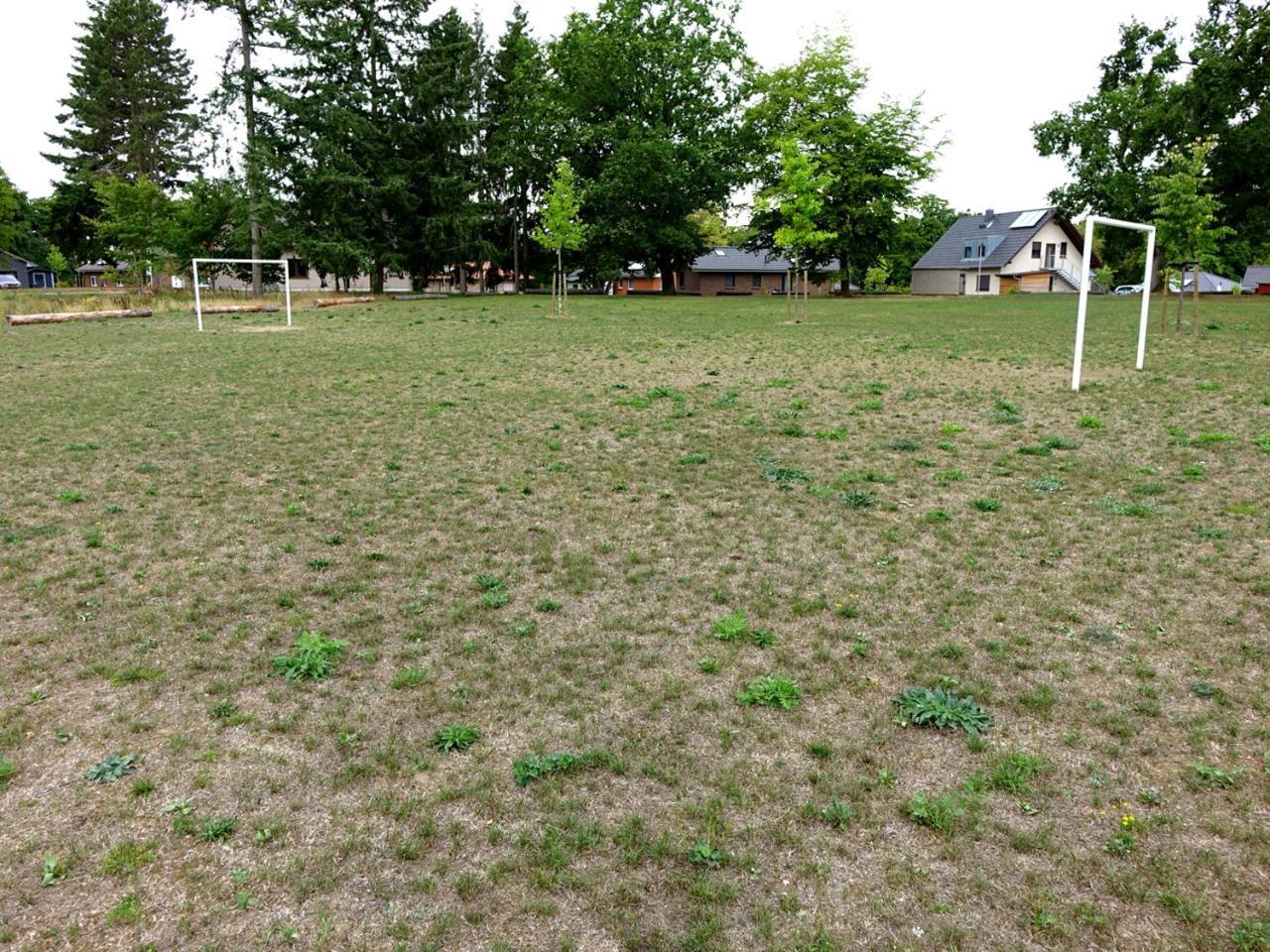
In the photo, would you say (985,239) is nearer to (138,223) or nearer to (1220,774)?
(138,223)

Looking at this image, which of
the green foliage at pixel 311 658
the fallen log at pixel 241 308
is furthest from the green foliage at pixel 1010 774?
the fallen log at pixel 241 308

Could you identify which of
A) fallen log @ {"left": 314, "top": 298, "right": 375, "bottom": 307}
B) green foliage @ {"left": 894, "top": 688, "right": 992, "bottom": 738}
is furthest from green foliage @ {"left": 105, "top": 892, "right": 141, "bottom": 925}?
fallen log @ {"left": 314, "top": 298, "right": 375, "bottom": 307}

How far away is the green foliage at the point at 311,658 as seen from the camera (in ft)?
13.4

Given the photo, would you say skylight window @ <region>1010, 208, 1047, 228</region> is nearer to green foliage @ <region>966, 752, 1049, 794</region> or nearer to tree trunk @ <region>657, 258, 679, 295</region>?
tree trunk @ <region>657, 258, 679, 295</region>

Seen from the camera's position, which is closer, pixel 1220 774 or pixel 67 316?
pixel 1220 774

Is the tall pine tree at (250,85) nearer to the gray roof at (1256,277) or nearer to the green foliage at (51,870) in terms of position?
the green foliage at (51,870)

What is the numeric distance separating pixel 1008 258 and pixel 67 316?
196ft

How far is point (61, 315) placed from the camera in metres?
26.0

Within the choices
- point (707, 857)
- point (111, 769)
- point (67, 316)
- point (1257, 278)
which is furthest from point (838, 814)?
point (1257, 278)

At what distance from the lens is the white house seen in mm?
63531

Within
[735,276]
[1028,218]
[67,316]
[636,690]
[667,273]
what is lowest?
[636,690]

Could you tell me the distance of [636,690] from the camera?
3969 millimetres

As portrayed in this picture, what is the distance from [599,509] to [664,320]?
796 inches

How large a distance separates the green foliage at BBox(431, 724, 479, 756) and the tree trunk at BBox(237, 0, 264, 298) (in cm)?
3901
